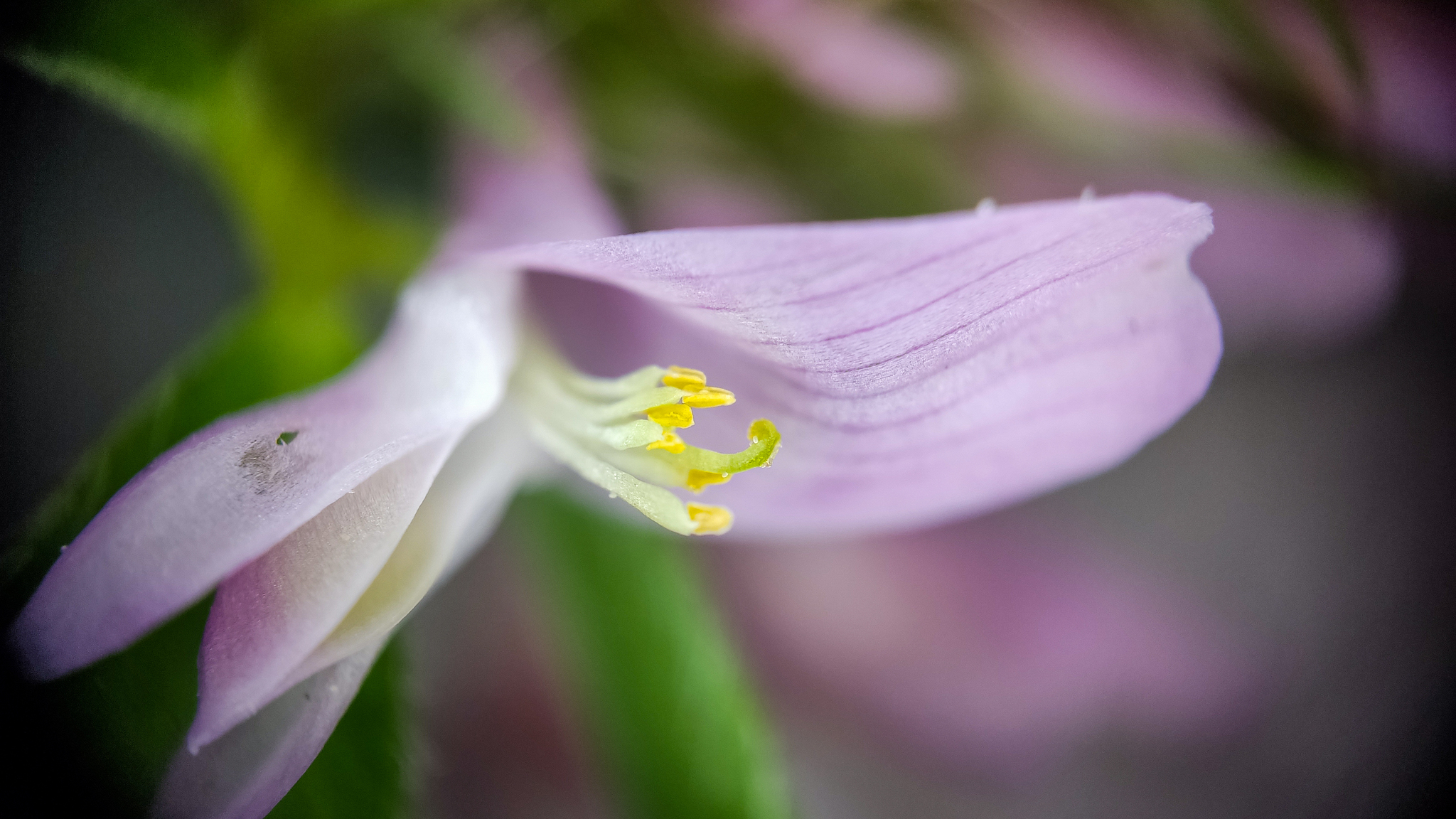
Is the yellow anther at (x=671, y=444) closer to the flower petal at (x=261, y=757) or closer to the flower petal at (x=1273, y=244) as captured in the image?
the flower petal at (x=261, y=757)

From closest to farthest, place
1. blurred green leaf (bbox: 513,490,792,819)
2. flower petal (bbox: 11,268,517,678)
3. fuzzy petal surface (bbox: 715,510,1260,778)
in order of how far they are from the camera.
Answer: flower petal (bbox: 11,268,517,678) < blurred green leaf (bbox: 513,490,792,819) < fuzzy petal surface (bbox: 715,510,1260,778)

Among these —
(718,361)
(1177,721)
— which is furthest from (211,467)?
(1177,721)

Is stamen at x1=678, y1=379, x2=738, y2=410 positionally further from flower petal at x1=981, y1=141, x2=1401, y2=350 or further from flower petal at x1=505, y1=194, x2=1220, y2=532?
flower petal at x1=981, y1=141, x2=1401, y2=350

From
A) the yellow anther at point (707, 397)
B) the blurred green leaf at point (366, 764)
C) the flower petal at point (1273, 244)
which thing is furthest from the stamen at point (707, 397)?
the flower petal at point (1273, 244)

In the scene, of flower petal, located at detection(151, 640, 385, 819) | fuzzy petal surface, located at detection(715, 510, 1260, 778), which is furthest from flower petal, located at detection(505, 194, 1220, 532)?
fuzzy petal surface, located at detection(715, 510, 1260, 778)

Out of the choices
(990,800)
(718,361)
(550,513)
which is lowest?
(990,800)

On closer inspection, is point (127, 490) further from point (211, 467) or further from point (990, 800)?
point (990, 800)
